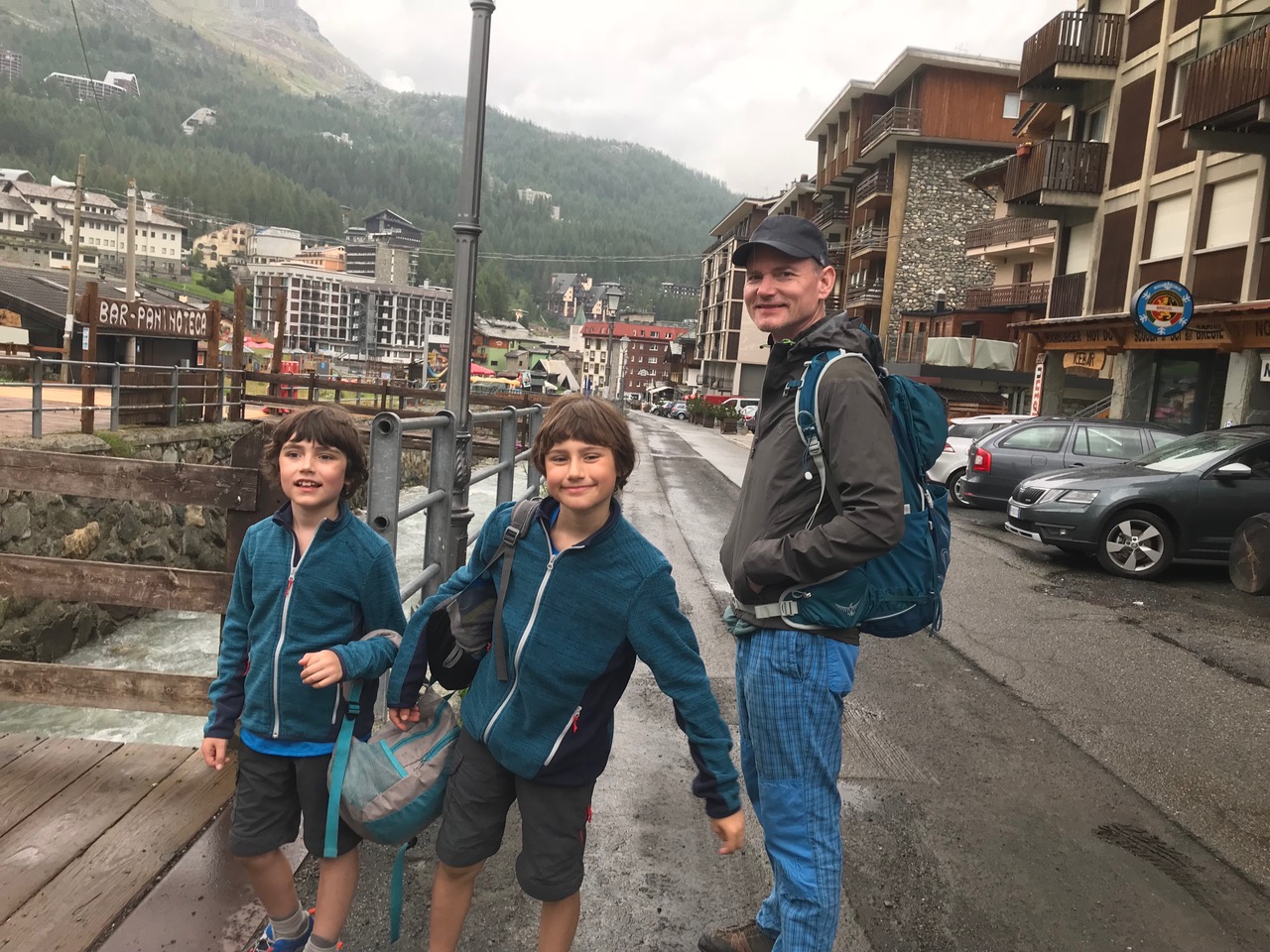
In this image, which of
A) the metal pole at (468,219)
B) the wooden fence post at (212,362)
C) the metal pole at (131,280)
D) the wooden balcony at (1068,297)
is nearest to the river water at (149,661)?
the metal pole at (468,219)

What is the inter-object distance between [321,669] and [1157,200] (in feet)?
76.1

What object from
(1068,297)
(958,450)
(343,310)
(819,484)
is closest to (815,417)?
(819,484)

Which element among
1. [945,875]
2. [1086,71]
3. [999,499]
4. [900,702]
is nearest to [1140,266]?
[1086,71]

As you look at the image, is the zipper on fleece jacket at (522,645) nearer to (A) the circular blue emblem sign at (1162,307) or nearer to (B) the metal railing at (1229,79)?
(B) the metal railing at (1229,79)

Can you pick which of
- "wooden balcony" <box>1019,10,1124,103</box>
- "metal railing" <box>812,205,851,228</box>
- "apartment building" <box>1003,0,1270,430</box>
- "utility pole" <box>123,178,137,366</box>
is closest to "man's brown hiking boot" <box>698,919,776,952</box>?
"apartment building" <box>1003,0,1270,430</box>

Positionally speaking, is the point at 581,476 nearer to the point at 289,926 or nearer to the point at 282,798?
the point at 282,798

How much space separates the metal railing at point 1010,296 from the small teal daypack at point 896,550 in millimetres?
30580

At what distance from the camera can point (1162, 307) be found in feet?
56.2

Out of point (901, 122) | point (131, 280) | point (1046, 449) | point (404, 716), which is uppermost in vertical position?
point (901, 122)

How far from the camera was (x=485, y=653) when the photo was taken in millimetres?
2305

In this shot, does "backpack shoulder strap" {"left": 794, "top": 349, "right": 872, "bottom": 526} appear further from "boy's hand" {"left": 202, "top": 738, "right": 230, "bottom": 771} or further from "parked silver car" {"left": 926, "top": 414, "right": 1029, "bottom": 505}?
A: "parked silver car" {"left": 926, "top": 414, "right": 1029, "bottom": 505}

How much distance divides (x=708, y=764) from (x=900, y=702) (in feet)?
10.8

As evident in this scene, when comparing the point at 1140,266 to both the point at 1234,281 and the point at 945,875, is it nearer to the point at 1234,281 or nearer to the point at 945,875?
the point at 1234,281

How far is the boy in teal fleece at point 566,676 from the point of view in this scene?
2152 millimetres
